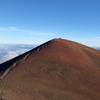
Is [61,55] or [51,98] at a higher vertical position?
[61,55]

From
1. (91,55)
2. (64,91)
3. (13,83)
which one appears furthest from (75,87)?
(91,55)

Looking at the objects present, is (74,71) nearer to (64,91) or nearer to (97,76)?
(97,76)

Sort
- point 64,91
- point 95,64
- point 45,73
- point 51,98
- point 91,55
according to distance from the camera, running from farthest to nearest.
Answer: point 91,55 → point 95,64 → point 45,73 → point 64,91 → point 51,98

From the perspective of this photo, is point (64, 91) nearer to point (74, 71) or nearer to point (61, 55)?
point (74, 71)

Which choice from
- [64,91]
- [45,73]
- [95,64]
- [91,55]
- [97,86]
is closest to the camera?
[64,91]

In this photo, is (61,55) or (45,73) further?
(61,55)

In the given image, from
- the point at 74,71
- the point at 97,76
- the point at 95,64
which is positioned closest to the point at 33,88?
the point at 74,71
